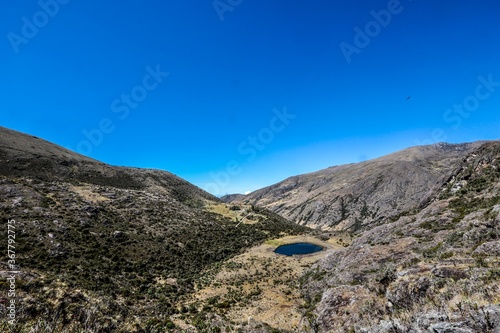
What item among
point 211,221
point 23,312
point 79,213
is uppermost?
point 79,213

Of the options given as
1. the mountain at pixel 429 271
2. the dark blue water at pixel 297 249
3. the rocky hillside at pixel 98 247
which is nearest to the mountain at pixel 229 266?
the mountain at pixel 429 271

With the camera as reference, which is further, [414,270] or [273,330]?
[273,330]

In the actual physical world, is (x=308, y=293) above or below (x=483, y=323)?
below

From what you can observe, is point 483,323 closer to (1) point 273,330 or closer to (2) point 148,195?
(1) point 273,330

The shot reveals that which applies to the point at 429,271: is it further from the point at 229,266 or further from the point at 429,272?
the point at 229,266

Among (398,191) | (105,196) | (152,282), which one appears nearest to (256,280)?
(152,282)

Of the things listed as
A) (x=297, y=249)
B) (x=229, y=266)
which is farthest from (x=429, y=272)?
(x=297, y=249)

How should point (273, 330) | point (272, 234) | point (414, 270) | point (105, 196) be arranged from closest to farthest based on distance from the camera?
point (414, 270), point (273, 330), point (105, 196), point (272, 234)

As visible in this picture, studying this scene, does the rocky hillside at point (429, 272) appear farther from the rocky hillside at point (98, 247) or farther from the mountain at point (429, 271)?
the rocky hillside at point (98, 247)

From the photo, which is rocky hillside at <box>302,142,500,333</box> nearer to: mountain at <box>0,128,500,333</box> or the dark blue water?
mountain at <box>0,128,500,333</box>
